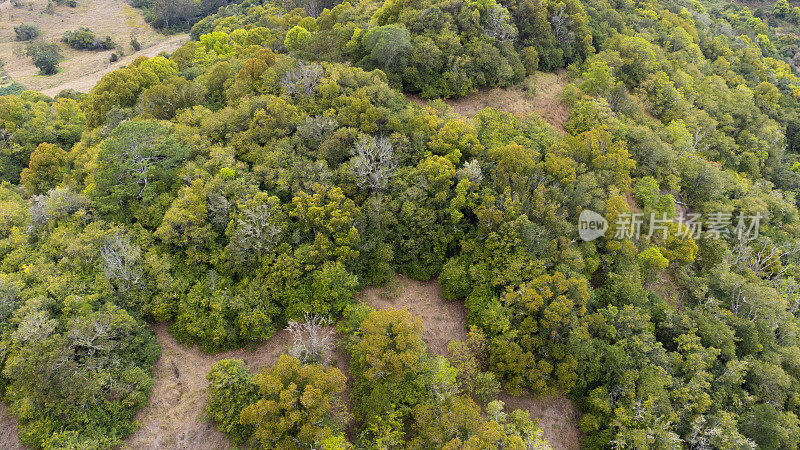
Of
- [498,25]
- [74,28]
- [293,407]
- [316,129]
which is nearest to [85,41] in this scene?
[74,28]

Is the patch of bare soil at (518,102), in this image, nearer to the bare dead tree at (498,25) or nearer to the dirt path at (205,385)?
the bare dead tree at (498,25)

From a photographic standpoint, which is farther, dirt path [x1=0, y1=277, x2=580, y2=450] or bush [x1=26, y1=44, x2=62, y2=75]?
bush [x1=26, y1=44, x2=62, y2=75]

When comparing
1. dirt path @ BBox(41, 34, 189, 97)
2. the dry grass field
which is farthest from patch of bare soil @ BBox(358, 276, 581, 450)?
the dry grass field

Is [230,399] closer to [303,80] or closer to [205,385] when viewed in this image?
[205,385]

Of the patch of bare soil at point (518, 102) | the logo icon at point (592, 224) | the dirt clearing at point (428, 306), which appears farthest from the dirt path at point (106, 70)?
the logo icon at point (592, 224)

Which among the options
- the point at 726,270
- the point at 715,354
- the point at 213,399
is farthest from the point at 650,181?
the point at 213,399

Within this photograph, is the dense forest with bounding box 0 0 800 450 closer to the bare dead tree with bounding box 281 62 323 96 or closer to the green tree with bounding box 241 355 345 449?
the green tree with bounding box 241 355 345 449
